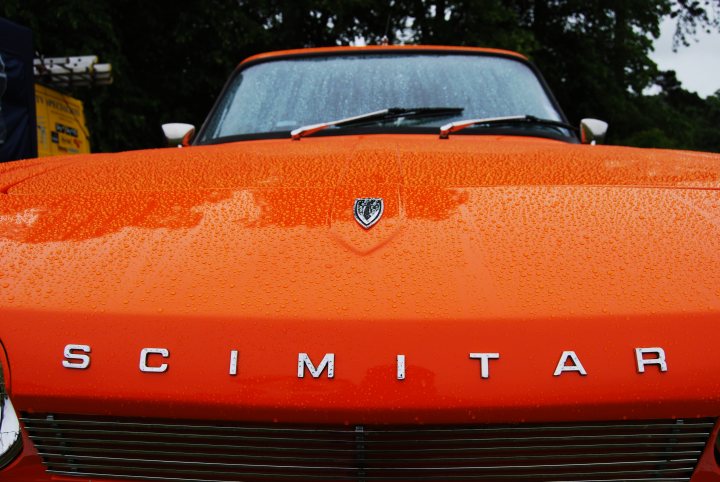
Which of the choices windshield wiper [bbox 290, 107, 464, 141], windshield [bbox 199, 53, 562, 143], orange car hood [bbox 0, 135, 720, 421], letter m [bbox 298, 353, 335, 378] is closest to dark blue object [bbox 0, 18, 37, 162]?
windshield [bbox 199, 53, 562, 143]

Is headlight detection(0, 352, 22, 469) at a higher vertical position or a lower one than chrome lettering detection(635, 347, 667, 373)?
lower

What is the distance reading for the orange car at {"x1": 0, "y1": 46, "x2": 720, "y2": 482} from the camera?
38.4 inches

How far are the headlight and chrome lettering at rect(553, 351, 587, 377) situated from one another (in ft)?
2.81

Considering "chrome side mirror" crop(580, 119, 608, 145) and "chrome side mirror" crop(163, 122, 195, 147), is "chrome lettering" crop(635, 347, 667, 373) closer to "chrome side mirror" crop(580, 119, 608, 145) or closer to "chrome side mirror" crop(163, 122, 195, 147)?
"chrome side mirror" crop(580, 119, 608, 145)

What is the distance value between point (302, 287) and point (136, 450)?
364 mm

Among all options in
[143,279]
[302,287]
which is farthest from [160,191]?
[302,287]

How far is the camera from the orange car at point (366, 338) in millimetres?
976

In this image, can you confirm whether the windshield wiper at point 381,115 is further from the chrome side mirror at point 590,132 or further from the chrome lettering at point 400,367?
the chrome lettering at point 400,367

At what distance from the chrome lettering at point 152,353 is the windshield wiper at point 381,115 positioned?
133 centimetres

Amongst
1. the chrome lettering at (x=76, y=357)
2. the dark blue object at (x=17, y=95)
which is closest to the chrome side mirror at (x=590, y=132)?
the chrome lettering at (x=76, y=357)

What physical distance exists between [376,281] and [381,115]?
1.43 metres

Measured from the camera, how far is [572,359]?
98 centimetres

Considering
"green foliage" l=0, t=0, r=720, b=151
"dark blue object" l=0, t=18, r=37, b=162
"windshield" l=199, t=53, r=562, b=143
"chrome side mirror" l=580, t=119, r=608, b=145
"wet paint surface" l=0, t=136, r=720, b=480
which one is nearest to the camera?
"wet paint surface" l=0, t=136, r=720, b=480

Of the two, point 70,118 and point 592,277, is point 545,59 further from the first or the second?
point 592,277
